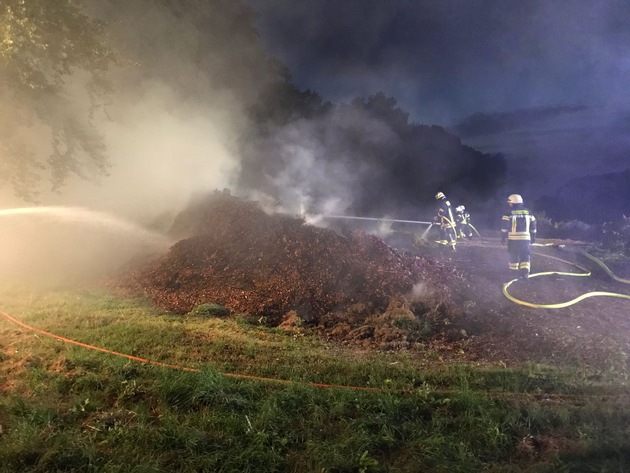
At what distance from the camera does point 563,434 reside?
3.63 m

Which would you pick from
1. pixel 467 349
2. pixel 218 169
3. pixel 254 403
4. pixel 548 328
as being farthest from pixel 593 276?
pixel 218 169

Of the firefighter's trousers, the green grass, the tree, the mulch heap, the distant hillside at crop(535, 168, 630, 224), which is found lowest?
the green grass

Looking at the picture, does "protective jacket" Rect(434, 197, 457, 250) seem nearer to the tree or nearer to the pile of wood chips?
the pile of wood chips

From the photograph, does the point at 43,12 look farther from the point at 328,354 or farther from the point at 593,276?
the point at 593,276

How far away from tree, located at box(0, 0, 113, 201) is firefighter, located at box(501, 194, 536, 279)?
10.9 metres

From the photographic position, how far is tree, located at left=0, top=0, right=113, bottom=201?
26.0 feet

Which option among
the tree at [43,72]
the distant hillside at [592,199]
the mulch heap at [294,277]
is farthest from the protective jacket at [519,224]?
the distant hillside at [592,199]

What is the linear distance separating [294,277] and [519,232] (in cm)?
558

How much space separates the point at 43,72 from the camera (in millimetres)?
9359

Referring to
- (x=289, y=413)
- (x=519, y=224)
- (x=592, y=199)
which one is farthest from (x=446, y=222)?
(x=592, y=199)

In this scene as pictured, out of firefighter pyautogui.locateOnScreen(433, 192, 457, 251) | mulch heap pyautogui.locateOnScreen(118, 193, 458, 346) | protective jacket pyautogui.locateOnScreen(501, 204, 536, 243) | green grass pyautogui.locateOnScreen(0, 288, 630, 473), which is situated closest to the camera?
green grass pyautogui.locateOnScreen(0, 288, 630, 473)

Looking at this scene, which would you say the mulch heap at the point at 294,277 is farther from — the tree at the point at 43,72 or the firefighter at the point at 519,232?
the tree at the point at 43,72

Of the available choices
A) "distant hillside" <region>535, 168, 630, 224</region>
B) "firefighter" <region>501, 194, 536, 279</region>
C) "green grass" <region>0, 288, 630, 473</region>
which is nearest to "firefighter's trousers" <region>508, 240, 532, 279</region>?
"firefighter" <region>501, 194, 536, 279</region>

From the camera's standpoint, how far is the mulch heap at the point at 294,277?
7.54 metres
